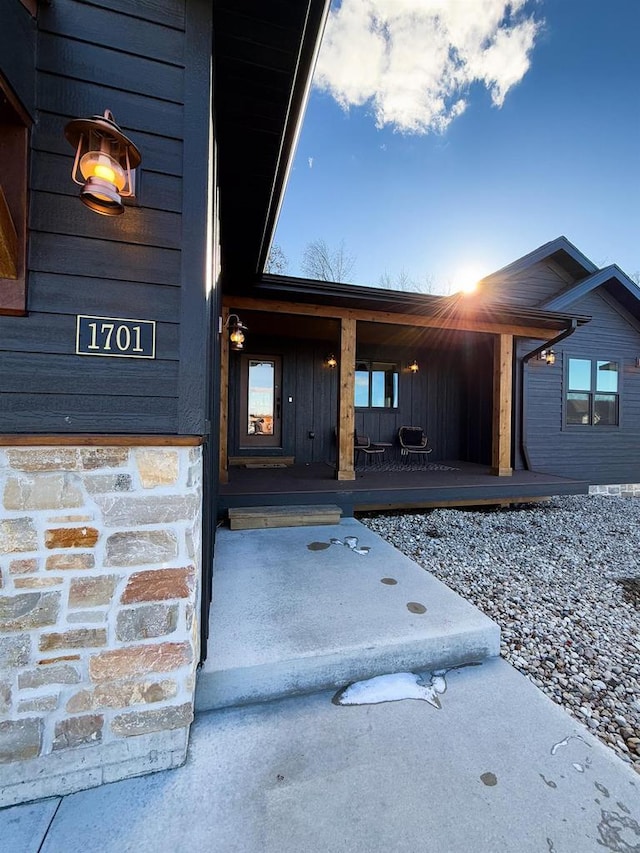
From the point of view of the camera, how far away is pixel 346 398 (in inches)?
199

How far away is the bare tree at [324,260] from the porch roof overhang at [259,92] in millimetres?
12778

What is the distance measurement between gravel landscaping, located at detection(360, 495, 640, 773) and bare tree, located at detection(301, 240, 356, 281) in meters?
12.3

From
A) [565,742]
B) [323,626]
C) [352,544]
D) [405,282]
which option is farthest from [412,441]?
[405,282]

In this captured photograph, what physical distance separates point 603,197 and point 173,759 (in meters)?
14.5

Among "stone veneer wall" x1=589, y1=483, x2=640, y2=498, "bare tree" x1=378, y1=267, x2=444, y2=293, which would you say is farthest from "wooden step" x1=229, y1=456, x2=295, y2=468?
"bare tree" x1=378, y1=267, x2=444, y2=293

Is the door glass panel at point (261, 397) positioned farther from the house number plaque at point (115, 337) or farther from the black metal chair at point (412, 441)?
the house number plaque at point (115, 337)

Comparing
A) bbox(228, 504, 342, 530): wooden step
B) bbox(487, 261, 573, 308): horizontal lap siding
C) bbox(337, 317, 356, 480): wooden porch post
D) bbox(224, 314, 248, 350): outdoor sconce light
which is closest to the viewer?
bbox(228, 504, 342, 530): wooden step

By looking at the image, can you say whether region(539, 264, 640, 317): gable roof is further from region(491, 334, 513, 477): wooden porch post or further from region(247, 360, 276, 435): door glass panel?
region(247, 360, 276, 435): door glass panel

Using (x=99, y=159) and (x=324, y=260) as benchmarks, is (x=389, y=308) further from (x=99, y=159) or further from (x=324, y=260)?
(x=324, y=260)

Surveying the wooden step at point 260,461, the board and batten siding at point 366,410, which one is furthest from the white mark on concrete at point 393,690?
the board and batten siding at point 366,410

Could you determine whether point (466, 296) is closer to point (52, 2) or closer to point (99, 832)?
point (52, 2)

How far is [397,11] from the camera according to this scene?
18.2 ft

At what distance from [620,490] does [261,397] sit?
24.1 feet

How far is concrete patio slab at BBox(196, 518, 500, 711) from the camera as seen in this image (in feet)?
5.65
